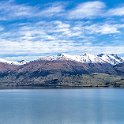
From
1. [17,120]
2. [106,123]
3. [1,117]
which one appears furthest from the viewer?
[1,117]

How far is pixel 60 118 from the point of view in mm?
85375

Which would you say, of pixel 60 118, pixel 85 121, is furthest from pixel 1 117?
pixel 85 121

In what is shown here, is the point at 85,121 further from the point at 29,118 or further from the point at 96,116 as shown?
the point at 29,118

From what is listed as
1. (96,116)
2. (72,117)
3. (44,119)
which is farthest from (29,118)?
(96,116)

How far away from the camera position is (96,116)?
89.1m

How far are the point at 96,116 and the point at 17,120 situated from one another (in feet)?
71.2

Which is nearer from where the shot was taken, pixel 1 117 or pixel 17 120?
pixel 17 120

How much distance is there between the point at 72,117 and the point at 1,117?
19.0m

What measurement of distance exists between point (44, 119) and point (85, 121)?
1099 centimetres

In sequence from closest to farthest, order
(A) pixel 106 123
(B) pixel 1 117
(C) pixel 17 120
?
(A) pixel 106 123 → (C) pixel 17 120 → (B) pixel 1 117

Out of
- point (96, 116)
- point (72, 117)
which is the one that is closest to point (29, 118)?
point (72, 117)

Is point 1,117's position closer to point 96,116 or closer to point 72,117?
point 72,117

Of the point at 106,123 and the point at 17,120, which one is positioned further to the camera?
the point at 17,120

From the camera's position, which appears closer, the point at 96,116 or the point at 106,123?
the point at 106,123
